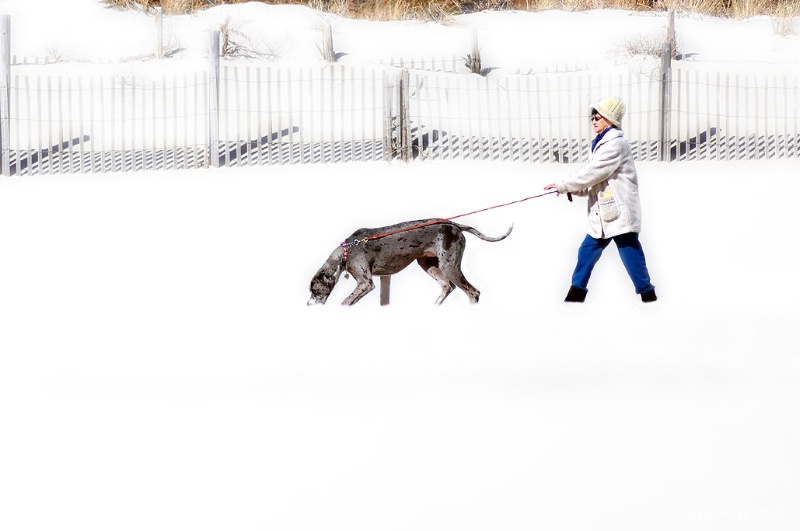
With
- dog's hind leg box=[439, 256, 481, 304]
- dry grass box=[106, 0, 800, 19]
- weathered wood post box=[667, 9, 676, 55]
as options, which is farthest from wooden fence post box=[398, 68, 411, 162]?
dog's hind leg box=[439, 256, 481, 304]

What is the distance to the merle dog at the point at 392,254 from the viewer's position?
791 cm

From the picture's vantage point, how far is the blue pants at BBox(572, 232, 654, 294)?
7.82 meters

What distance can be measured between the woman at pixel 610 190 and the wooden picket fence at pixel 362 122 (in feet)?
29.4

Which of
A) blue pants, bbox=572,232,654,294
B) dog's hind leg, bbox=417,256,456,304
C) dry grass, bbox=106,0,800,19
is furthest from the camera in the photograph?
dry grass, bbox=106,0,800,19

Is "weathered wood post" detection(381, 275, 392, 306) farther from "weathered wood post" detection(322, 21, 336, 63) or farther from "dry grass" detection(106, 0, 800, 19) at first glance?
"dry grass" detection(106, 0, 800, 19)

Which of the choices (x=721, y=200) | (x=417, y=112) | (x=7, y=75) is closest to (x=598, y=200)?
(x=721, y=200)

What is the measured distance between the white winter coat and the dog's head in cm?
160

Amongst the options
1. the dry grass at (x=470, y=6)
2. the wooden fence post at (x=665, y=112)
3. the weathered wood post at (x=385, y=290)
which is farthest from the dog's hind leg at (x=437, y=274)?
the dry grass at (x=470, y=6)

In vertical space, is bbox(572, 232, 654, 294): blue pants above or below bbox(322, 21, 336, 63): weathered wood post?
below

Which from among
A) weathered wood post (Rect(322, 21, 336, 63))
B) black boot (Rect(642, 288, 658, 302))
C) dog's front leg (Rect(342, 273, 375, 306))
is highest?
weathered wood post (Rect(322, 21, 336, 63))

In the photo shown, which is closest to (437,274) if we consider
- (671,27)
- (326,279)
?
(326,279)

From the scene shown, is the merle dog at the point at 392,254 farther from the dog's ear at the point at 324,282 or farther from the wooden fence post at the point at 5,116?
the wooden fence post at the point at 5,116

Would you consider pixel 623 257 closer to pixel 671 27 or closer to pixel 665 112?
pixel 665 112

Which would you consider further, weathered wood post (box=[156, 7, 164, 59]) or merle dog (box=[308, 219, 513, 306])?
weathered wood post (box=[156, 7, 164, 59])
